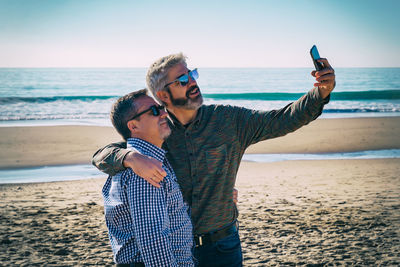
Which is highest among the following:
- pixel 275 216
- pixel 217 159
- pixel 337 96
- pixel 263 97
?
pixel 217 159

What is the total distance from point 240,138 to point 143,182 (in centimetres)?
112

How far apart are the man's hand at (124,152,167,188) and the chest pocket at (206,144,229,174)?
0.74 m

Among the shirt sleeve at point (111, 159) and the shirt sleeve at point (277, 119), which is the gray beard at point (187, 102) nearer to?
the shirt sleeve at point (277, 119)

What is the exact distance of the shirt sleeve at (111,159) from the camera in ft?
7.21

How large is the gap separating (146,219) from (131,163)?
323 millimetres

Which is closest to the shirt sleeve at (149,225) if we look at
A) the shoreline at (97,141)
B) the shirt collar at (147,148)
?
the shirt collar at (147,148)

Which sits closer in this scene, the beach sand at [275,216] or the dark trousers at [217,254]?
the dark trousers at [217,254]

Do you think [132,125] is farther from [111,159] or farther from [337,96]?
[337,96]

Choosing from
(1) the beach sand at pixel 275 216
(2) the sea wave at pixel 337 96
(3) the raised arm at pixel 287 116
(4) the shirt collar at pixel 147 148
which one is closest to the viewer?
(4) the shirt collar at pixel 147 148

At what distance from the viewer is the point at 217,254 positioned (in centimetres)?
271

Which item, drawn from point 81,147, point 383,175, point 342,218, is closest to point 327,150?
point 383,175

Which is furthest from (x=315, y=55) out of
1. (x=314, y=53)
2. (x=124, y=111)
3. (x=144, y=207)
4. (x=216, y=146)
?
(x=144, y=207)

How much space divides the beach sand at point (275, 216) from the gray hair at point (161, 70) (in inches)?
114

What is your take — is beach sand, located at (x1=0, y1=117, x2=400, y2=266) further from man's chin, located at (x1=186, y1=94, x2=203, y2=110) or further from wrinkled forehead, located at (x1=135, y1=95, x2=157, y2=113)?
wrinkled forehead, located at (x1=135, y1=95, x2=157, y2=113)
